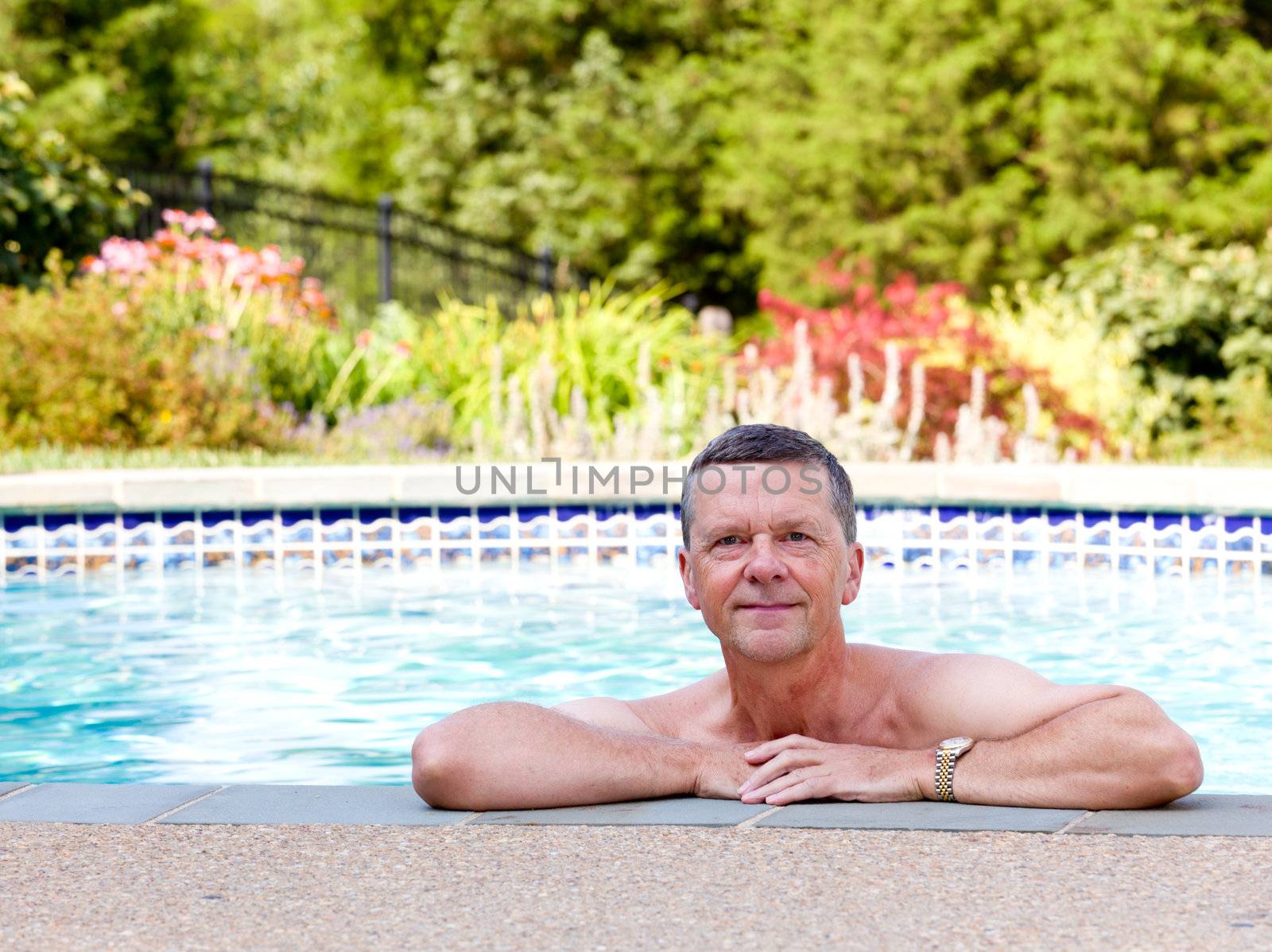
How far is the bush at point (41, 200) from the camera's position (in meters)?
11.4

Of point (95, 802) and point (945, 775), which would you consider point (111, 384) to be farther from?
point (945, 775)

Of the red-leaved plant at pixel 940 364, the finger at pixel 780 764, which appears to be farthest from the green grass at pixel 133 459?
the finger at pixel 780 764

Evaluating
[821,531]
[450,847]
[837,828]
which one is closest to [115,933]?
[450,847]

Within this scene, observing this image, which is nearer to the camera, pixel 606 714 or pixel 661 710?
pixel 606 714

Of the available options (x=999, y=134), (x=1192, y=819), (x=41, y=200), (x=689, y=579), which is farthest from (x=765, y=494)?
(x=999, y=134)

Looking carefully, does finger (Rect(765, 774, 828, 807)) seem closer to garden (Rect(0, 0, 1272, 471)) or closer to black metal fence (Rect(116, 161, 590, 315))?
garden (Rect(0, 0, 1272, 471))

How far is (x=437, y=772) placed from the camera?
298cm

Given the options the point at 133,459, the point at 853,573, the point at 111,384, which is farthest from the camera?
the point at 111,384

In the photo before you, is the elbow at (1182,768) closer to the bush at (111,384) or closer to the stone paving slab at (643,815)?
the stone paving slab at (643,815)

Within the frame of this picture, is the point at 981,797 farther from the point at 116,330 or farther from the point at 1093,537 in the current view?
the point at 116,330

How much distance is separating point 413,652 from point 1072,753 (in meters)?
3.83

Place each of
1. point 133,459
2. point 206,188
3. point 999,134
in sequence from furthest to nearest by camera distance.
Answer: point 999,134 < point 206,188 < point 133,459

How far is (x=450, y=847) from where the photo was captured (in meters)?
2.76

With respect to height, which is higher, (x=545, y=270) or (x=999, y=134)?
(x=999, y=134)
